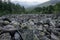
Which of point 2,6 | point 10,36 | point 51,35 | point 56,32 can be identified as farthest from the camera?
point 2,6

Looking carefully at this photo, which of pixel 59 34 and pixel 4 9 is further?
pixel 4 9

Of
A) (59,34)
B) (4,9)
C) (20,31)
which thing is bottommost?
(4,9)

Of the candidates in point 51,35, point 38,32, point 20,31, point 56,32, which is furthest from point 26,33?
point 56,32

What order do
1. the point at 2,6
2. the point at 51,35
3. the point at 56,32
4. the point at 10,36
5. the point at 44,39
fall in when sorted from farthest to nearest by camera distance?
the point at 2,6 → the point at 56,32 → the point at 51,35 → the point at 44,39 → the point at 10,36

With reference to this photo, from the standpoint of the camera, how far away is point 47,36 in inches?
192

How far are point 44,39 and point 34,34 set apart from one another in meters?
0.36

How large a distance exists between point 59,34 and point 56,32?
122mm

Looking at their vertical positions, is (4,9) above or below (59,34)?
below

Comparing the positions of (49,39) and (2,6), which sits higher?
(49,39)

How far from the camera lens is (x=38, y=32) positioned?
483 centimetres

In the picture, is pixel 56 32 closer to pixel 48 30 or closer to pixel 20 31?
pixel 48 30

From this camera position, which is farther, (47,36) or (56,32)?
(56,32)

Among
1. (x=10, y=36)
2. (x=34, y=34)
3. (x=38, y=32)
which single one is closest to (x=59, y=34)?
(x=38, y=32)

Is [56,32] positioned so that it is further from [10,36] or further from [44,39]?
[10,36]
